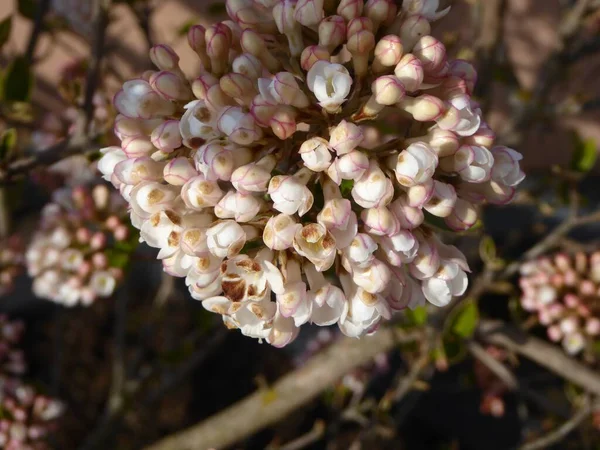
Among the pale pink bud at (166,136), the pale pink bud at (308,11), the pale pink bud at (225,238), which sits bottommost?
the pale pink bud at (225,238)

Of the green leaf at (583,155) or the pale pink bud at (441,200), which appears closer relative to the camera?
the pale pink bud at (441,200)

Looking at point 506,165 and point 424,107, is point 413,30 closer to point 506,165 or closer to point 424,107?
point 424,107

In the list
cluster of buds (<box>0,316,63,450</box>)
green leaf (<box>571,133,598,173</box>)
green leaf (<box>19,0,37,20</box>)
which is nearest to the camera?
green leaf (<box>19,0,37,20</box>)

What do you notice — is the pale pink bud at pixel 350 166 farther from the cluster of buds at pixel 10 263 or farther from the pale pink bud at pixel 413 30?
the cluster of buds at pixel 10 263

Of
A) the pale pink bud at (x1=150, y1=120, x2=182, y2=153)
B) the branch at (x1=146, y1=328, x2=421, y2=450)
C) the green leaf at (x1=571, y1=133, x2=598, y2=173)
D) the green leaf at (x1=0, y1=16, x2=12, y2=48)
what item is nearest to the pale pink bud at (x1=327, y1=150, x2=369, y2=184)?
A: the pale pink bud at (x1=150, y1=120, x2=182, y2=153)

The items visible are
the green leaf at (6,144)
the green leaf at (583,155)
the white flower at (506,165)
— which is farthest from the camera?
the green leaf at (583,155)

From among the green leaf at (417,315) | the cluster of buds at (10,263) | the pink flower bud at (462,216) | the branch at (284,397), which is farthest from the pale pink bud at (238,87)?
the cluster of buds at (10,263)

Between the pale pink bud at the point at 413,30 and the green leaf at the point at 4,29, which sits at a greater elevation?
the pale pink bud at the point at 413,30

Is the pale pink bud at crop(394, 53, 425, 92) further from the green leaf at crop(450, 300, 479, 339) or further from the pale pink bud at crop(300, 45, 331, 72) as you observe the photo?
the green leaf at crop(450, 300, 479, 339)

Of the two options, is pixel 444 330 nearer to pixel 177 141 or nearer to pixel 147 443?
pixel 177 141
